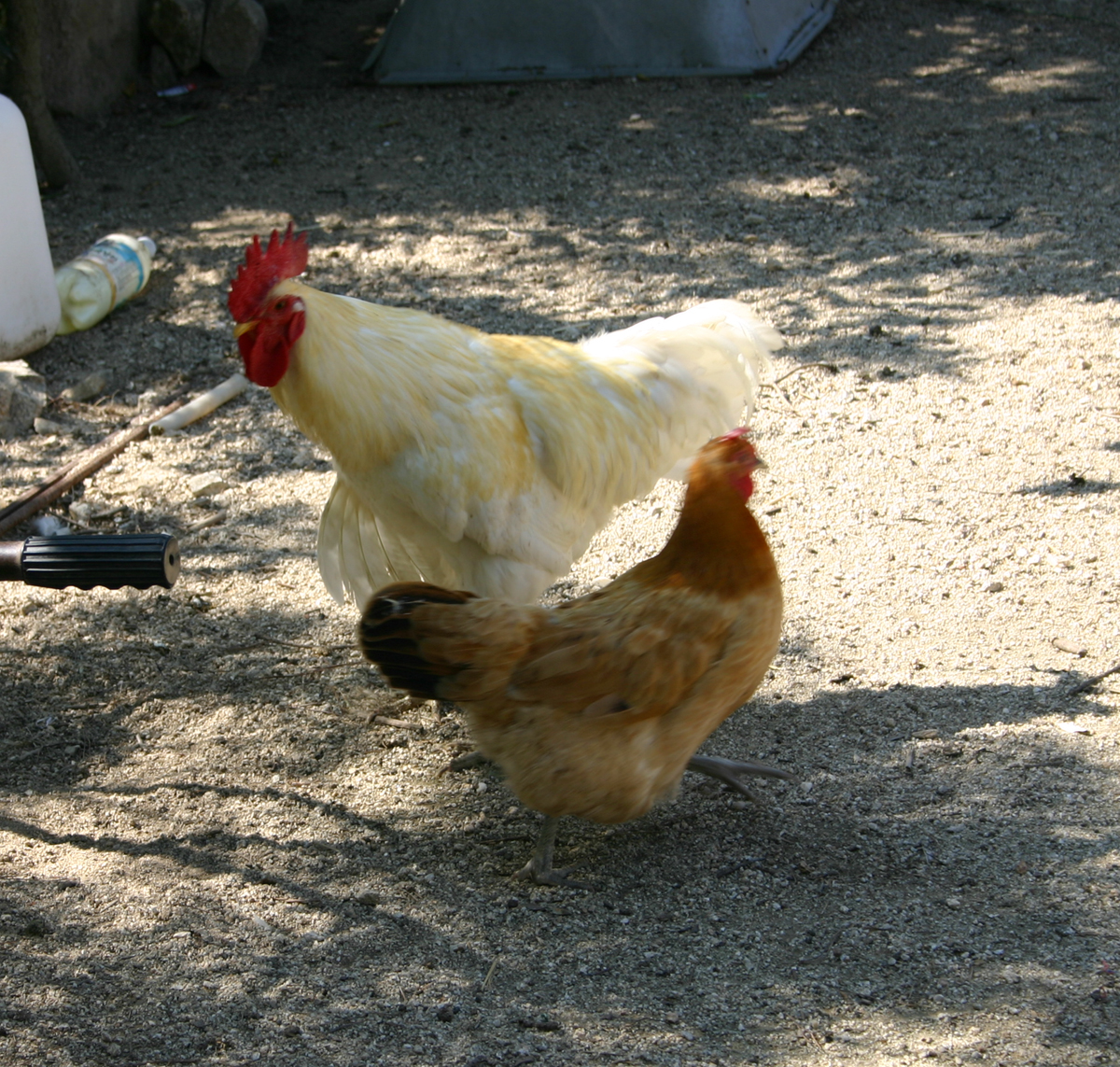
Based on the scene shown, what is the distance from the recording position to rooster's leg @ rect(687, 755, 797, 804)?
3449 millimetres

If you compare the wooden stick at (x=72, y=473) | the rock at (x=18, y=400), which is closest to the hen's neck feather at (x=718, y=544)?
the wooden stick at (x=72, y=473)

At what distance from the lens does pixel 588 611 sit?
3.17 meters

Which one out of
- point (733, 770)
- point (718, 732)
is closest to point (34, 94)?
point (718, 732)

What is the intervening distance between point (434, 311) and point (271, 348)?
3.47 meters

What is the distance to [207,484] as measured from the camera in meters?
5.34

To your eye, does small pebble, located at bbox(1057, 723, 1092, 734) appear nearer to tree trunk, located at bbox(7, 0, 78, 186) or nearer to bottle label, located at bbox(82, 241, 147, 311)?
bottle label, located at bbox(82, 241, 147, 311)

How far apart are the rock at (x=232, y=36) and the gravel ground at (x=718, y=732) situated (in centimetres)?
197

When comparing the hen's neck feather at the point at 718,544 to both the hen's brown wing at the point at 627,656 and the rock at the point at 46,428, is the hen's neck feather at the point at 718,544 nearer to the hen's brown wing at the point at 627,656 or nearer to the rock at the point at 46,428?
the hen's brown wing at the point at 627,656

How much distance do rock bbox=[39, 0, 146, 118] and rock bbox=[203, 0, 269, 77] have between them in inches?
23.0

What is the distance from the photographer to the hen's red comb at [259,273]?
3250 mm

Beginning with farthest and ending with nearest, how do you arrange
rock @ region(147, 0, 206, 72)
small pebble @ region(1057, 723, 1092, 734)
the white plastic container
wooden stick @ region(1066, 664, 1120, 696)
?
rock @ region(147, 0, 206, 72)
the white plastic container
wooden stick @ region(1066, 664, 1120, 696)
small pebble @ region(1057, 723, 1092, 734)

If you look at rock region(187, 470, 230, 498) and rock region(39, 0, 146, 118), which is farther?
rock region(39, 0, 146, 118)

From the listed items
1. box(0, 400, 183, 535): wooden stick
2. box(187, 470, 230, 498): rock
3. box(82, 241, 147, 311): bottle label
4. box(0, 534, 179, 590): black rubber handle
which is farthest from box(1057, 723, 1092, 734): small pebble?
box(82, 241, 147, 311): bottle label

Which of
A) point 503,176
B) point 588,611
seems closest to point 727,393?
point 588,611
